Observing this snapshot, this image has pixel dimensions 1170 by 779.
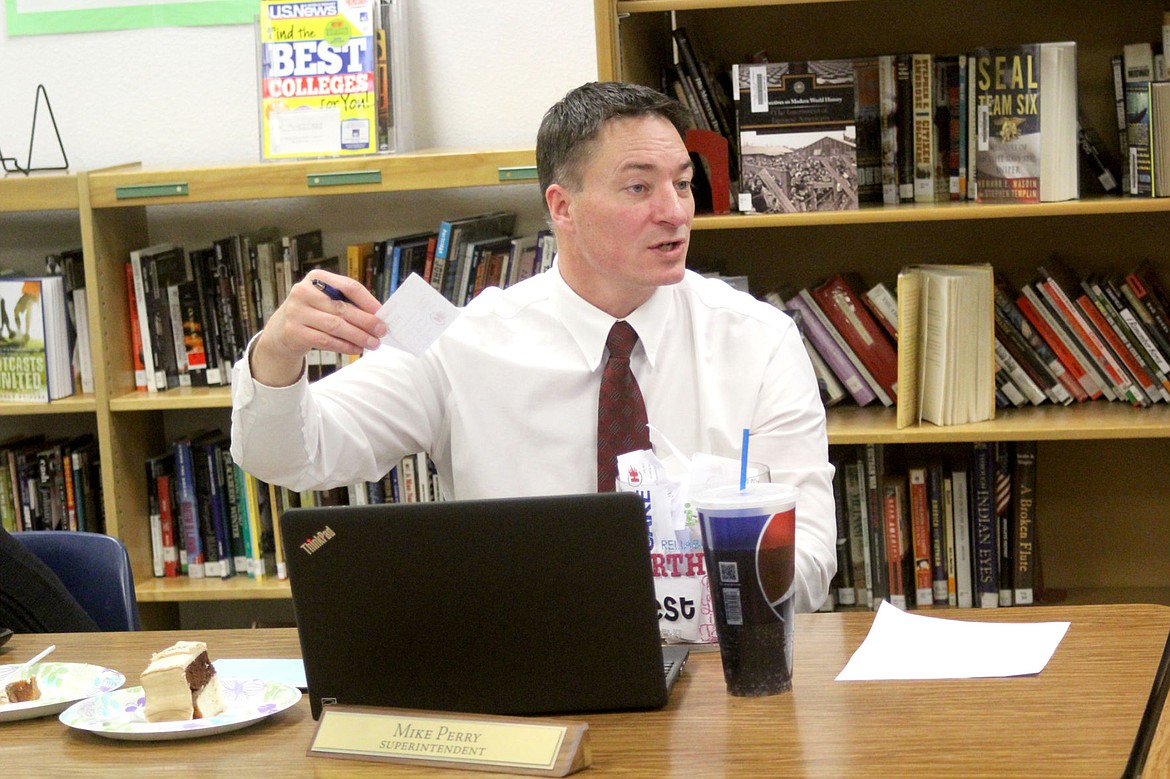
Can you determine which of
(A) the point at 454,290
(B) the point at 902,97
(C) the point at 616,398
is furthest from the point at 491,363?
(B) the point at 902,97

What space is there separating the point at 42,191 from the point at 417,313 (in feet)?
5.50

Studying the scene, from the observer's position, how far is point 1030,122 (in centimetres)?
248

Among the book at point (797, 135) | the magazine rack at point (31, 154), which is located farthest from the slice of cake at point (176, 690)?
the magazine rack at point (31, 154)

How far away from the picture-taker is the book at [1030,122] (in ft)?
8.07

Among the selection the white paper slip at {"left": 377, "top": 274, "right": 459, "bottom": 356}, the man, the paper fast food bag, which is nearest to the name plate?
the paper fast food bag

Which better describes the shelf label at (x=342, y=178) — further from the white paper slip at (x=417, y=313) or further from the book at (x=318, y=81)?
the white paper slip at (x=417, y=313)

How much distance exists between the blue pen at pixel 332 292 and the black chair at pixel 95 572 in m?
0.60

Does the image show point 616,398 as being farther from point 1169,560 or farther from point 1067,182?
point 1169,560

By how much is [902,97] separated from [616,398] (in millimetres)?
1097

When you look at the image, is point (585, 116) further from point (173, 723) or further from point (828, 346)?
point (173, 723)

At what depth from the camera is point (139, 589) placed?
9.53 ft

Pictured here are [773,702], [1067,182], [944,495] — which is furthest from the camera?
[944,495]

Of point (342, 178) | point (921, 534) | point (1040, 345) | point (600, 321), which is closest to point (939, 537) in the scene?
point (921, 534)

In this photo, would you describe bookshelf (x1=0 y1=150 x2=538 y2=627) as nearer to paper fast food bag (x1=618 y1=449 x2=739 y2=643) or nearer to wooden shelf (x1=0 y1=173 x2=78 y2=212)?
wooden shelf (x1=0 y1=173 x2=78 y2=212)
